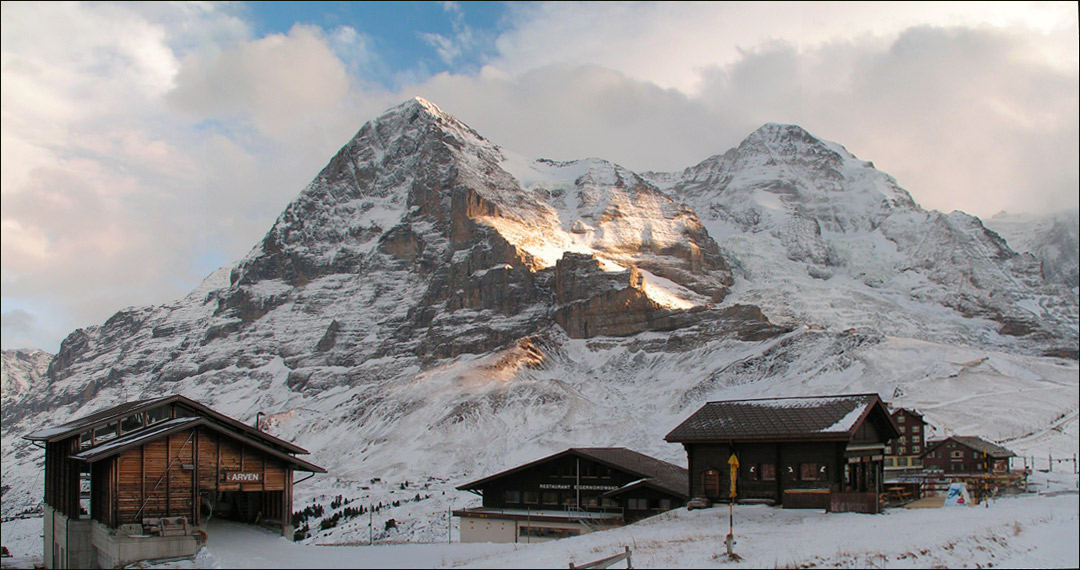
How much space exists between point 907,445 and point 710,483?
51168 mm

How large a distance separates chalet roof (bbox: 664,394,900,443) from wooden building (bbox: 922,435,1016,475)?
34990 millimetres

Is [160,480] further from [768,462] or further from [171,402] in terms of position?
[768,462]

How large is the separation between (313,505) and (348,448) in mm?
52330

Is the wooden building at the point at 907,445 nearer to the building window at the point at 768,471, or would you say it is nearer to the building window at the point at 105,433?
the building window at the point at 768,471

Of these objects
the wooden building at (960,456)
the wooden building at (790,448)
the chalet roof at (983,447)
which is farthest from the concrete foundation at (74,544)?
the wooden building at (960,456)

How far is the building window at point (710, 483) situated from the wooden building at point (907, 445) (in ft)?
141

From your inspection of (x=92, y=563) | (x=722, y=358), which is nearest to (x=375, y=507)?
(x=92, y=563)

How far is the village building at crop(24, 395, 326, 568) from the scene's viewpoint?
36.2m

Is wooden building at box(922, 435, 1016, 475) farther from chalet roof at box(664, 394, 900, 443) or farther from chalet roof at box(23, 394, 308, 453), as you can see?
chalet roof at box(23, 394, 308, 453)

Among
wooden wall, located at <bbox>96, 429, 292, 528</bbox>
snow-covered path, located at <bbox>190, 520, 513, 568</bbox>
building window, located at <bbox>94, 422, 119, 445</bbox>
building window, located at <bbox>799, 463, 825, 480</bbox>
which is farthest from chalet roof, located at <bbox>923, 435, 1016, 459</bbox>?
building window, located at <bbox>94, 422, 119, 445</bbox>

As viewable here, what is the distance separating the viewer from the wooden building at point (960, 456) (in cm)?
7588

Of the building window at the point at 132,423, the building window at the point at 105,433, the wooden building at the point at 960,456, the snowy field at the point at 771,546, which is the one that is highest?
the building window at the point at 132,423

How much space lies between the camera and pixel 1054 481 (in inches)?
2621

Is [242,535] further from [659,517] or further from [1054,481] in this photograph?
[1054,481]
